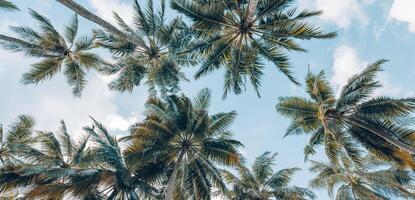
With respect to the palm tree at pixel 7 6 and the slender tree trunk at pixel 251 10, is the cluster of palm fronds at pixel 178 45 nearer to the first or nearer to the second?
the slender tree trunk at pixel 251 10

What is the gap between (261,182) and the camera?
23156 mm

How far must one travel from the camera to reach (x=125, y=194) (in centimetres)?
1725

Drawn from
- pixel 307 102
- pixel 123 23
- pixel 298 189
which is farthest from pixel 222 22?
pixel 298 189

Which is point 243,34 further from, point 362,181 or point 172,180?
point 362,181

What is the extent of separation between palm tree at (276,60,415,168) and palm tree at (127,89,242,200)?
3755 mm

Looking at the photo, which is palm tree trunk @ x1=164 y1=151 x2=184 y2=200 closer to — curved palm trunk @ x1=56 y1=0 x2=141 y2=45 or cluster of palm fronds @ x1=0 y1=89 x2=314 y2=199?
cluster of palm fronds @ x1=0 y1=89 x2=314 y2=199

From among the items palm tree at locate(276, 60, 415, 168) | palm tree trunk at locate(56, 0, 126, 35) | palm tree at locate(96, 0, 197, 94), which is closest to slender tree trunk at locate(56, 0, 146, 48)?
palm tree trunk at locate(56, 0, 126, 35)

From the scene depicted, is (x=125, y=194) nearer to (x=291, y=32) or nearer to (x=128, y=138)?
(x=128, y=138)

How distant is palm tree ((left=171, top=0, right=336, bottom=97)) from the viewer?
15.5 meters

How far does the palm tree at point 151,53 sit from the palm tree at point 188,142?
1.31 meters

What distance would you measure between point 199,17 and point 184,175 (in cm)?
725

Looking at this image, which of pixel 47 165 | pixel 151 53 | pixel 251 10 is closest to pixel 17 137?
pixel 47 165

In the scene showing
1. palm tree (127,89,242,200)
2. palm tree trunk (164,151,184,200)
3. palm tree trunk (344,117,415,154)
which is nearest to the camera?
palm tree trunk (344,117,415,154)

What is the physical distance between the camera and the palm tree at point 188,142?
17594mm
